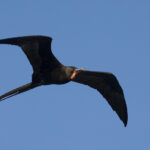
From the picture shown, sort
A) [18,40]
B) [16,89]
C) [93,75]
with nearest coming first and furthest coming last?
[18,40] → [16,89] → [93,75]

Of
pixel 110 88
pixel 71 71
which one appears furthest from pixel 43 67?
pixel 110 88

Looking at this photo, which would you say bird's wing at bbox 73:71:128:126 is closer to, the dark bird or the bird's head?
the dark bird

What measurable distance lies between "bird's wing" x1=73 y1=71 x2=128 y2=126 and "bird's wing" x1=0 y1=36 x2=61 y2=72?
1.42m

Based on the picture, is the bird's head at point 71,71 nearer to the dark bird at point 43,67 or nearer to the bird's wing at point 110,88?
the dark bird at point 43,67

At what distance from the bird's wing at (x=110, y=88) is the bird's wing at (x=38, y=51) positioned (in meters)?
1.42

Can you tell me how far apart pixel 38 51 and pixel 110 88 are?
2.67 meters

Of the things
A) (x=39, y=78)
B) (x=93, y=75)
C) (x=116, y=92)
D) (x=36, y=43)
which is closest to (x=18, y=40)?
(x=36, y=43)

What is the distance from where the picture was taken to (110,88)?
43.6ft

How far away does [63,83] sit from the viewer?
38.5 ft

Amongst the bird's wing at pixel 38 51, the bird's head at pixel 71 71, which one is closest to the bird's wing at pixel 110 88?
the bird's head at pixel 71 71

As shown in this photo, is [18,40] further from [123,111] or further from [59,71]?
[123,111]

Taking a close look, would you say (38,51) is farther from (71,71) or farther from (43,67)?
(71,71)

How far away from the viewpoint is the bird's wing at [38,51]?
11055 mm

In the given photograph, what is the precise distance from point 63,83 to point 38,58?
86 centimetres
